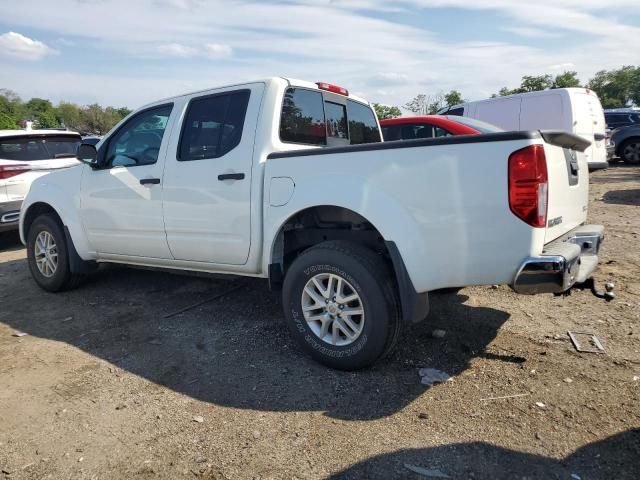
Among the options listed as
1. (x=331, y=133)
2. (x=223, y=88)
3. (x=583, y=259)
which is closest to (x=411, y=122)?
(x=331, y=133)

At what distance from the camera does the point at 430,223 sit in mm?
2938

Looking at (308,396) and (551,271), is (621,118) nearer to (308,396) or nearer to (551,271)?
(551,271)

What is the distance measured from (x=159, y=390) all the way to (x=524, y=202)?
2523 millimetres

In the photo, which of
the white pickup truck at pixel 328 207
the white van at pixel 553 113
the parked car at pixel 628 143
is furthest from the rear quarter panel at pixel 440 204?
the parked car at pixel 628 143

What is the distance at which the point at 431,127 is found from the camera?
8.25m

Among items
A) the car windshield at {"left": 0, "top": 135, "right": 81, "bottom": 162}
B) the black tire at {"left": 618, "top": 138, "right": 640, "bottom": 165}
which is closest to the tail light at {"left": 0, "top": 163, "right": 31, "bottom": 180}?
the car windshield at {"left": 0, "top": 135, "right": 81, "bottom": 162}

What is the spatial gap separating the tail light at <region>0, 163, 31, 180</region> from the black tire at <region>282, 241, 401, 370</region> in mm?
5772

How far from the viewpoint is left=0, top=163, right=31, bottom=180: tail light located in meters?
7.24

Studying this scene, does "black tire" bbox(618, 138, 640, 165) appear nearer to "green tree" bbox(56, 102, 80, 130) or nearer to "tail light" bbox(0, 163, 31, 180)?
"tail light" bbox(0, 163, 31, 180)

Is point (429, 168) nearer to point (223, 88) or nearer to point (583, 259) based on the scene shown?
point (583, 259)

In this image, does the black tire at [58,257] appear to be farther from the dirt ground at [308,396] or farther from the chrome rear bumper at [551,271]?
the chrome rear bumper at [551,271]

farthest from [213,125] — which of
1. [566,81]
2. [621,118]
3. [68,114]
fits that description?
[68,114]

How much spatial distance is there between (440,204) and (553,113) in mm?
9169

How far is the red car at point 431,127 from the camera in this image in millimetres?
8031
